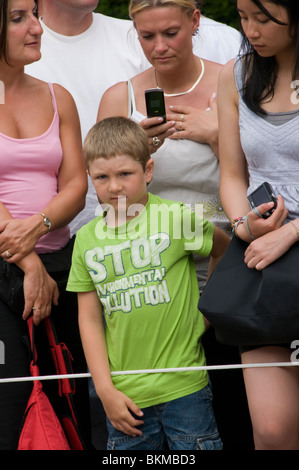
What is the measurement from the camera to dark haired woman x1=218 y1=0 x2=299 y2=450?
8.44 feet

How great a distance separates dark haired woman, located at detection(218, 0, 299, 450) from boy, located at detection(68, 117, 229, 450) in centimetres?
24

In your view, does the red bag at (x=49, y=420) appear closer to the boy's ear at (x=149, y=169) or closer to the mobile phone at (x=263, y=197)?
the boy's ear at (x=149, y=169)

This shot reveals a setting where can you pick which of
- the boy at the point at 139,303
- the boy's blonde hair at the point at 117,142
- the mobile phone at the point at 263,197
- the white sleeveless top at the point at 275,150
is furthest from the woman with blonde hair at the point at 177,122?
the mobile phone at the point at 263,197

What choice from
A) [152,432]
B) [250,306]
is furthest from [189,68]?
[152,432]

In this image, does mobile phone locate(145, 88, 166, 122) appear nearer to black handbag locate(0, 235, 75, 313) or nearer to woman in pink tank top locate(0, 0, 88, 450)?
woman in pink tank top locate(0, 0, 88, 450)

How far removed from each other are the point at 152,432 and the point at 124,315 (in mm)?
396

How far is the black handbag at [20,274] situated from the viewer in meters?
2.98

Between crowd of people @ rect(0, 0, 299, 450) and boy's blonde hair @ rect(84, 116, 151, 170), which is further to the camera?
boy's blonde hair @ rect(84, 116, 151, 170)

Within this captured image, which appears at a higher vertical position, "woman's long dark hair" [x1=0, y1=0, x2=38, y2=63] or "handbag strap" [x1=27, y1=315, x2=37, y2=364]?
"woman's long dark hair" [x1=0, y1=0, x2=38, y2=63]

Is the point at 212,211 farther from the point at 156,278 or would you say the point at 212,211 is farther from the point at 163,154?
the point at 156,278

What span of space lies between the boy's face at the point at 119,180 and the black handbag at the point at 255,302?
1.36ft

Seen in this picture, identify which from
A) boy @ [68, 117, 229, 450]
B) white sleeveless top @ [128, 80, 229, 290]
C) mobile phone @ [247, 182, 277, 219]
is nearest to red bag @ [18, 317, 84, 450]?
boy @ [68, 117, 229, 450]
